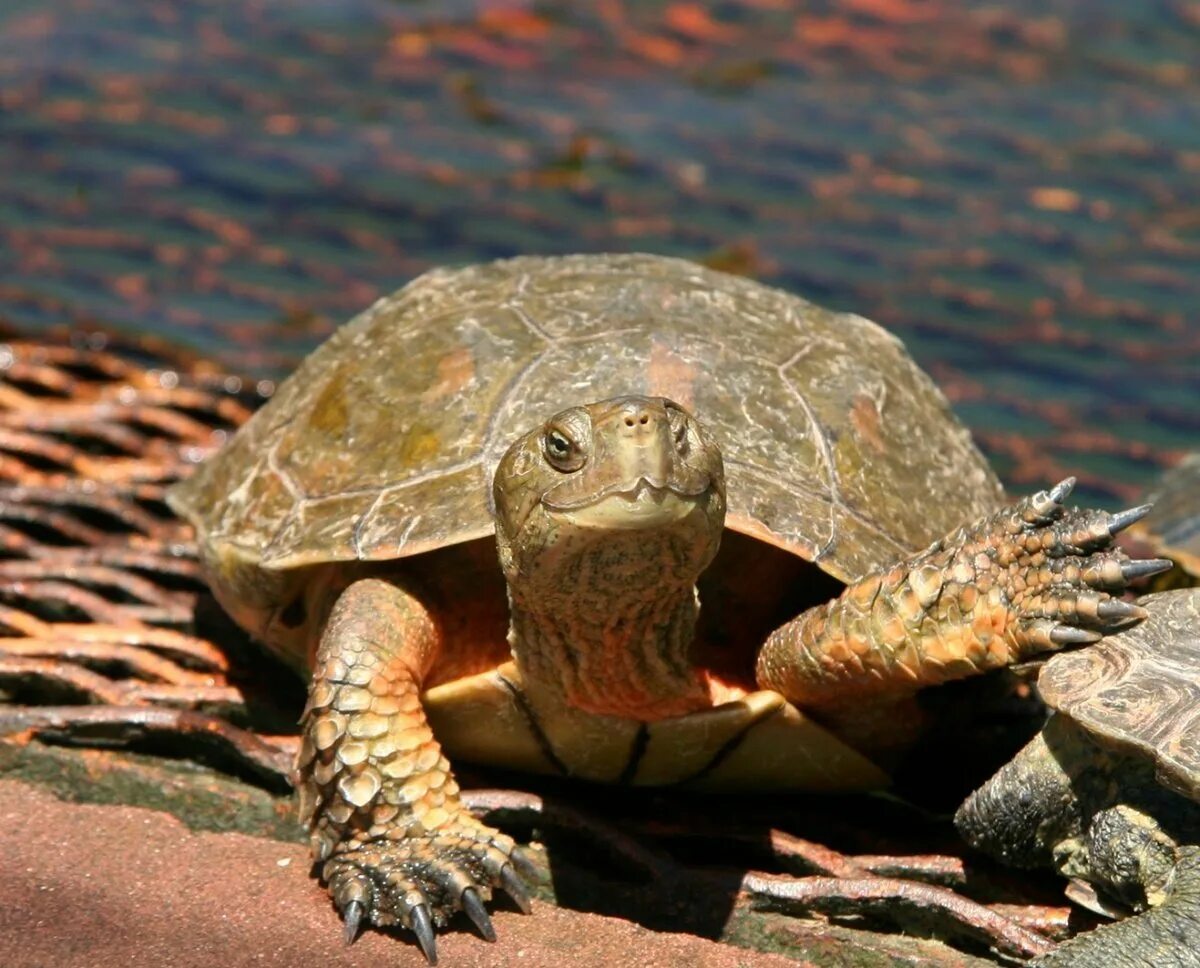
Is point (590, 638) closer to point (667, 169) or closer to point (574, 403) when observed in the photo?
point (574, 403)

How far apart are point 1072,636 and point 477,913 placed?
3.81ft

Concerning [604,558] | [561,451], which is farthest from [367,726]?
[561,451]

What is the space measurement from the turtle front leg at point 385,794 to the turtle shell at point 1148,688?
3.40 ft

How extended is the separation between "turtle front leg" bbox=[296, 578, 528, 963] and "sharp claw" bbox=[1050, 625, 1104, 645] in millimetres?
1045

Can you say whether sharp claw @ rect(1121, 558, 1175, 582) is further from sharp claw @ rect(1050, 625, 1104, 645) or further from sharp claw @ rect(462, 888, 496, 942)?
sharp claw @ rect(462, 888, 496, 942)

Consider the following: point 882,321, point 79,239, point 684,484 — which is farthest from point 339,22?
point 684,484

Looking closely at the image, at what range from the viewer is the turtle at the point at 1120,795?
2.88 meters

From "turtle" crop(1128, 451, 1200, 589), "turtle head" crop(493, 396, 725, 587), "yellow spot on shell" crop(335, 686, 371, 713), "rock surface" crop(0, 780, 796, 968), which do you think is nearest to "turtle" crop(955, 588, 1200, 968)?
"rock surface" crop(0, 780, 796, 968)

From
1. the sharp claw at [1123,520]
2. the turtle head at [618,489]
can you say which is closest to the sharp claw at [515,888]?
the turtle head at [618,489]

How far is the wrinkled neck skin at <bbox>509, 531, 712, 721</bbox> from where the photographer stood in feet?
10.0

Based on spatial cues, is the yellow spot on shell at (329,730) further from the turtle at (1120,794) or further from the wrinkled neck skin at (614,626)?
Answer: the turtle at (1120,794)

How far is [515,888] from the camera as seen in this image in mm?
3238

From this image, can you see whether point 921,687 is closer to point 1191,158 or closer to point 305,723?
point 305,723

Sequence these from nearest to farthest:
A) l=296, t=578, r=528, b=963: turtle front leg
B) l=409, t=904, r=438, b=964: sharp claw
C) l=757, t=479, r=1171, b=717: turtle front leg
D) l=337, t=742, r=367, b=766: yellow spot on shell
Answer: l=409, t=904, r=438, b=964: sharp claw → l=296, t=578, r=528, b=963: turtle front leg → l=757, t=479, r=1171, b=717: turtle front leg → l=337, t=742, r=367, b=766: yellow spot on shell
